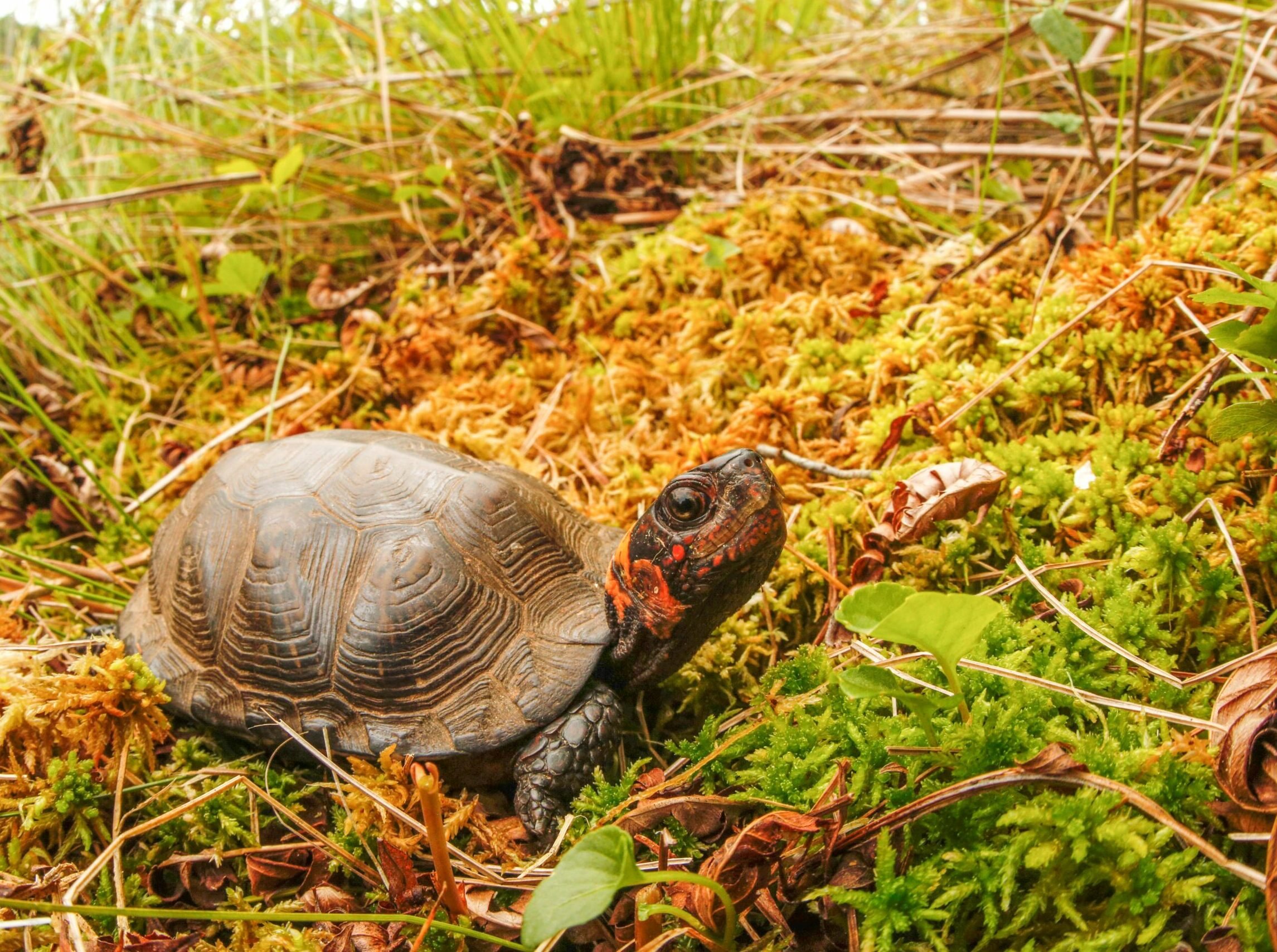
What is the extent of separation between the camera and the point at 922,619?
1114mm

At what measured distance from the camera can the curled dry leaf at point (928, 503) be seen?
1.87 m

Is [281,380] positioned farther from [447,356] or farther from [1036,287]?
[1036,287]

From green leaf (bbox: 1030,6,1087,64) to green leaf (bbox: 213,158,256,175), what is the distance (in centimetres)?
313

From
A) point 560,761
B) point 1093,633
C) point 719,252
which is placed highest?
point 719,252

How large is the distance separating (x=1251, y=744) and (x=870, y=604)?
0.58 meters

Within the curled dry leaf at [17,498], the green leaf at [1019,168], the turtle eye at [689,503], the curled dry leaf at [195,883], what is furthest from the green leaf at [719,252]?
the curled dry leaf at [17,498]

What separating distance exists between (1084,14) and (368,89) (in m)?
3.13

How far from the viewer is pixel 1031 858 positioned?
3.78 ft

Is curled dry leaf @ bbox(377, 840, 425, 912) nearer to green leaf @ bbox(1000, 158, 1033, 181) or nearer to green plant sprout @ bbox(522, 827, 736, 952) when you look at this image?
green plant sprout @ bbox(522, 827, 736, 952)

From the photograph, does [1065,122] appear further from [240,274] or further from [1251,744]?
[240,274]

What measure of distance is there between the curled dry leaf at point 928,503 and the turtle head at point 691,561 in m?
0.29

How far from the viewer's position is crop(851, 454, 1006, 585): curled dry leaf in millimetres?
1868

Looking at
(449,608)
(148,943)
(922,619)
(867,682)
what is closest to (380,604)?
(449,608)

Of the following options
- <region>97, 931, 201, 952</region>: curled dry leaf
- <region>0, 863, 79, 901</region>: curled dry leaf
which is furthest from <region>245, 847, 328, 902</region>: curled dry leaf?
<region>0, 863, 79, 901</region>: curled dry leaf
